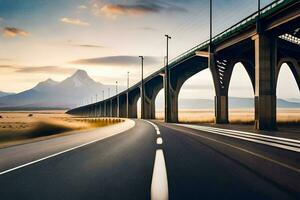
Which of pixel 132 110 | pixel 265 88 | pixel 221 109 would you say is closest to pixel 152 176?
pixel 265 88

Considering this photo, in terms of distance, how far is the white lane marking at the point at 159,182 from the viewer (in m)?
4.76

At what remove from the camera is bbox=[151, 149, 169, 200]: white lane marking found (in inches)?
187

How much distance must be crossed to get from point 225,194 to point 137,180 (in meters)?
1.67

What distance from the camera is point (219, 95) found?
123ft

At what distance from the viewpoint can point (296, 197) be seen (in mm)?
4715

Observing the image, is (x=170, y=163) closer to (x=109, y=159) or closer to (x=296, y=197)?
(x=109, y=159)

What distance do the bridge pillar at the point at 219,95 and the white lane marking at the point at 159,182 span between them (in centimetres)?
2944

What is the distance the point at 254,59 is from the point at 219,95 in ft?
19.0

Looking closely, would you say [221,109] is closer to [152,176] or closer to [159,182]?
[152,176]

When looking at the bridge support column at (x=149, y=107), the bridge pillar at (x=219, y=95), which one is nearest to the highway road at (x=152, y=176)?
the bridge pillar at (x=219, y=95)

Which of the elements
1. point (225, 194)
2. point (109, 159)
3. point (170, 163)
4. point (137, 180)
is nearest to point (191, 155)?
point (170, 163)

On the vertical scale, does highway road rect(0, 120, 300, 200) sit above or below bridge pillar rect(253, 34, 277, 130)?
below

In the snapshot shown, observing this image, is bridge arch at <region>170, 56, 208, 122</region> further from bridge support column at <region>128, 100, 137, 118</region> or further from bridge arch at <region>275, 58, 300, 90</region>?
bridge support column at <region>128, 100, 137, 118</region>

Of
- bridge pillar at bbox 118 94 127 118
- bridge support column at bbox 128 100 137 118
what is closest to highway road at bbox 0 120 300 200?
bridge support column at bbox 128 100 137 118
